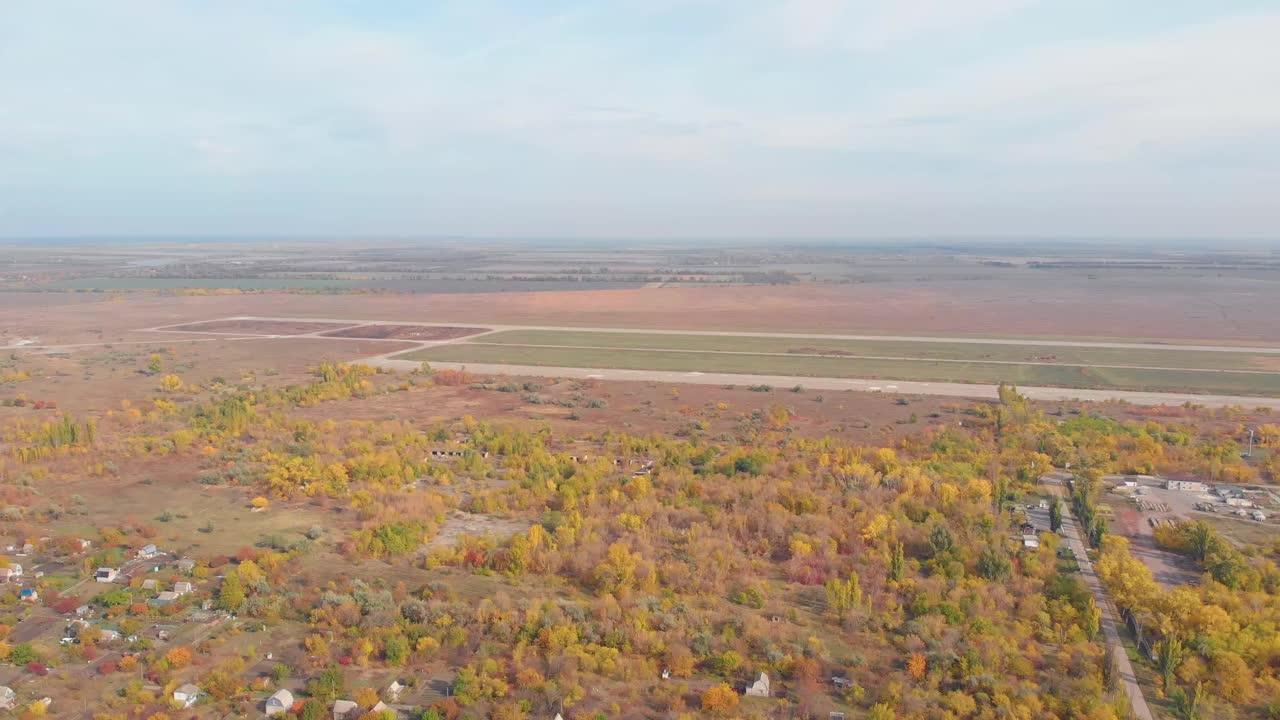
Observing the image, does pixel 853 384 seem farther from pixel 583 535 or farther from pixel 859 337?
pixel 583 535

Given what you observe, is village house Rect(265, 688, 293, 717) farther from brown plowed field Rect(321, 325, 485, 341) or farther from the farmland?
brown plowed field Rect(321, 325, 485, 341)

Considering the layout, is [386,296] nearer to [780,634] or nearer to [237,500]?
[237,500]

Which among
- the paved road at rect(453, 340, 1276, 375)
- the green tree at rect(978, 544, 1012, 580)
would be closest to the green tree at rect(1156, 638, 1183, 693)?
the green tree at rect(978, 544, 1012, 580)

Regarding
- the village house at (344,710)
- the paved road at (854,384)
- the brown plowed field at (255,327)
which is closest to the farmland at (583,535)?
the village house at (344,710)

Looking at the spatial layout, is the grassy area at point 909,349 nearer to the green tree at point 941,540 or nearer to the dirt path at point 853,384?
the dirt path at point 853,384

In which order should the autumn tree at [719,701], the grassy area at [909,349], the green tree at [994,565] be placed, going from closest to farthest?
the autumn tree at [719,701] < the green tree at [994,565] < the grassy area at [909,349]

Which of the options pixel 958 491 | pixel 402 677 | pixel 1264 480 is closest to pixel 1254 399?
pixel 1264 480
